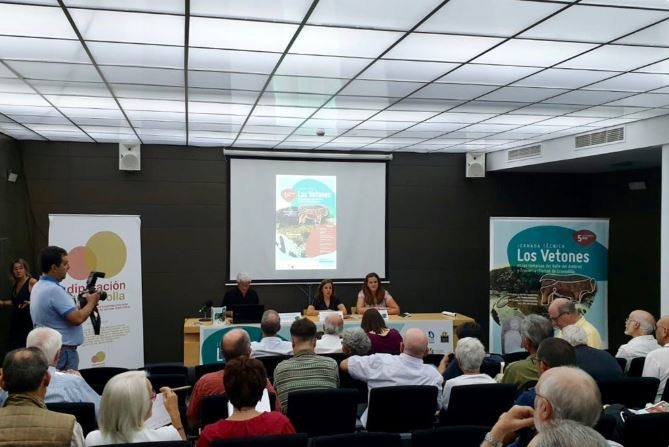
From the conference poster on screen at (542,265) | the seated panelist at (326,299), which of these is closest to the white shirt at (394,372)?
the seated panelist at (326,299)

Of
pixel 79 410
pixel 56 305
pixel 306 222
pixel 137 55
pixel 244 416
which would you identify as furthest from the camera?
pixel 306 222

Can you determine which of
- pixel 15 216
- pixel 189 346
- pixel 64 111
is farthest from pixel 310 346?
pixel 15 216

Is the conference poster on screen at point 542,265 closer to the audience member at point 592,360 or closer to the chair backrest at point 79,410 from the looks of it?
the audience member at point 592,360

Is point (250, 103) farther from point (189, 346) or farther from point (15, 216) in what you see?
point (15, 216)

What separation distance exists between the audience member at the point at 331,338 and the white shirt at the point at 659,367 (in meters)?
2.56

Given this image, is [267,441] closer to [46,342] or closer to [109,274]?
[46,342]

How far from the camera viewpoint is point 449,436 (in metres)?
2.70

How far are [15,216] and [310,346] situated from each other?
5798 millimetres

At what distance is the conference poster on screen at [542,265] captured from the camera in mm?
8094

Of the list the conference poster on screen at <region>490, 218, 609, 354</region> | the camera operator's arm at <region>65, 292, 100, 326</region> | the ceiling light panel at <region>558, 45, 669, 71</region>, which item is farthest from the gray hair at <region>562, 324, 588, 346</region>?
the conference poster on screen at <region>490, 218, 609, 354</region>

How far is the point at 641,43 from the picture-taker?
12.3 feet

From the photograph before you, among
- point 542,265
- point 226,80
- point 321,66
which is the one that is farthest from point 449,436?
point 542,265

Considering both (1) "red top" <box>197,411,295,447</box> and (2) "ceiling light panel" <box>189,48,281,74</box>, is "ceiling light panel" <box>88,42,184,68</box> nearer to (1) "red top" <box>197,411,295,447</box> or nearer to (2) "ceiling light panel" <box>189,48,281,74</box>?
(2) "ceiling light panel" <box>189,48,281,74</box>

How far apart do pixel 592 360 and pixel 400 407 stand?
145 centimetres
